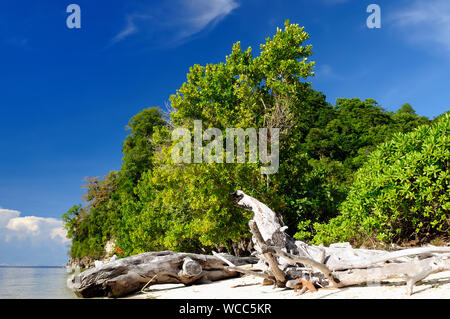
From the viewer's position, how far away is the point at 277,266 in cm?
670

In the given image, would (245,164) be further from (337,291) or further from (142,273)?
(337,291)

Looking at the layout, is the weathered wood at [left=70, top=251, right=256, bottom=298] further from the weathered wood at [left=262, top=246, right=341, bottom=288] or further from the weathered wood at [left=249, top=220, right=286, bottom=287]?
the weathered wood at [left=262, top=246, right=341, bottom=288]

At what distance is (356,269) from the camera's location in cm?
596

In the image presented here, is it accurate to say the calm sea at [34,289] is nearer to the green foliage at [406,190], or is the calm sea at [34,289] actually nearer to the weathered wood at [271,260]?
the weathered wood at [271,260]

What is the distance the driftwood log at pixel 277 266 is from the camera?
5.60 metres

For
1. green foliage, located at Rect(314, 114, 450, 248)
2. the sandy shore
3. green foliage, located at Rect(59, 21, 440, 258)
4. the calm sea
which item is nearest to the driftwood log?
the sandy shore

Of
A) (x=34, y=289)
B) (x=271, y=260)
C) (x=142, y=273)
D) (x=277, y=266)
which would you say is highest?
(x=271, y=260)

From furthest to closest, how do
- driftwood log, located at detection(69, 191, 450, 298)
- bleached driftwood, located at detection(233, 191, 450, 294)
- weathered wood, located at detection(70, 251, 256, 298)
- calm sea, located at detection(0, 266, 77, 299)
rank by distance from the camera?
1. calm sea, located at detection(0, 266, 77, 299)
2. weathered wood, located at detection(70, 251, 256, 298)
3. driftwood log, located at detection(69, 191, 450, 298)
4. bleached driftwood, located at detection(233, 191, 450, 294)

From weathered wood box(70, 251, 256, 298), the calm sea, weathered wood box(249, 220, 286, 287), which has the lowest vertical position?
the calm sea

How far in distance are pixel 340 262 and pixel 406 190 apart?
95.2 inches

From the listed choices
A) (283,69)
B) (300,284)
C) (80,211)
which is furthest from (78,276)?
(80,211)

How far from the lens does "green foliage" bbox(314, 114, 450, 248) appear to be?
705cm

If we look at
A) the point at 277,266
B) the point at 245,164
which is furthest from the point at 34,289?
the point at 277,266

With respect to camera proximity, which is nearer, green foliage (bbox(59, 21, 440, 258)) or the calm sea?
the calm sea
